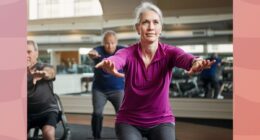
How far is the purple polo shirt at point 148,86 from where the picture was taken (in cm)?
187

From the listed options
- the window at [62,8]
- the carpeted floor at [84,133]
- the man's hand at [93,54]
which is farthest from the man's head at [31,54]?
the window at [62,8]

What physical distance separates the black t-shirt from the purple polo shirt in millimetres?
1446

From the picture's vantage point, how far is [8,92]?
170 cm

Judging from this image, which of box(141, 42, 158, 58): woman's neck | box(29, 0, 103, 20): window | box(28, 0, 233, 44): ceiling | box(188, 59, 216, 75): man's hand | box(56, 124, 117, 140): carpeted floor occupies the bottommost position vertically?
box(56, 124, 117, 140): carpeted floor

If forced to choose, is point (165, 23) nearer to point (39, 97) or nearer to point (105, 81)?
point (105, 81)

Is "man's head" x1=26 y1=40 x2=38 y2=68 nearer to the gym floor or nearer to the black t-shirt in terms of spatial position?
the black t-shirt

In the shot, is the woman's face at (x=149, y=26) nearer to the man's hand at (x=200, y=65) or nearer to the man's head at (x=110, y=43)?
the man's hand at (x=200, y=65)

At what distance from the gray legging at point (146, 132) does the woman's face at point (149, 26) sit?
1.45ft

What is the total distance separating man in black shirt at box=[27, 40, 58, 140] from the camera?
3104 millimetres

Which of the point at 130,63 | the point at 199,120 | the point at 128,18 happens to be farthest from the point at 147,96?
the point at 128,18

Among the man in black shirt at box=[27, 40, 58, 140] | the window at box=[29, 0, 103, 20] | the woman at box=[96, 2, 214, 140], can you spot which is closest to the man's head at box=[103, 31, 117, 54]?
the man in black shirt at box=[27, 40, 58, 140]

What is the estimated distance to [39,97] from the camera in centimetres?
318

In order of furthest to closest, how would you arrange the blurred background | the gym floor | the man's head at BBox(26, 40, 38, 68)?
the blurred background → the gym floor → the man's head at BBox(26, 40, 38, 68)

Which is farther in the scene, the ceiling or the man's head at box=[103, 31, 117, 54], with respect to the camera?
the ceiling
